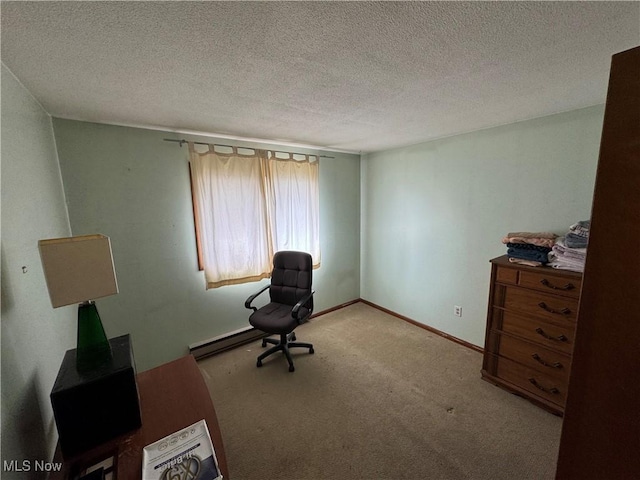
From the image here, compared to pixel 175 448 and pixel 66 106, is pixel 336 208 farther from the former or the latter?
pixel 175 448

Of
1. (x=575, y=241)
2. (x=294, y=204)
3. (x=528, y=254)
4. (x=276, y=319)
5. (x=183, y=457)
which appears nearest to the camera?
(x=183, y=457)

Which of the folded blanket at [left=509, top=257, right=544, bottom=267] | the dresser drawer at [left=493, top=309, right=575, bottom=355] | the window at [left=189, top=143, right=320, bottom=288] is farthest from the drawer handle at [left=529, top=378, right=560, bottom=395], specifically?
the window at [left=189, top=143, right=320, bottom=288]

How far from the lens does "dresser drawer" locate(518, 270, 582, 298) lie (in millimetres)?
1684

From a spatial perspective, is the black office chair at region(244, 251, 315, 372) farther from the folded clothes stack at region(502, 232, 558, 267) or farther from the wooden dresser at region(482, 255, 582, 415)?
the folded clothes stack at region(502, 232, 558, 267)

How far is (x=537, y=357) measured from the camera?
6.19 ft

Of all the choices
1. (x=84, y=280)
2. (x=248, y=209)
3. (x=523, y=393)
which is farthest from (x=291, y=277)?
(x=523, y=393)

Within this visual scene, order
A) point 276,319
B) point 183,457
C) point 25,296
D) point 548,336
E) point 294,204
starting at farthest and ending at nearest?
point 294,204, point 276,319, point 548,336, point 25,296, point 183,457

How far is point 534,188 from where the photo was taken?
85.0 inches

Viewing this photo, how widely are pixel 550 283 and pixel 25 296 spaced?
2.99 m

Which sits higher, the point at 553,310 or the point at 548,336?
the point at 553,310

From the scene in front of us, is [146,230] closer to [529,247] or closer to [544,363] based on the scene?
[529,247]

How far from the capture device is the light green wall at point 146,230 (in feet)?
6.44

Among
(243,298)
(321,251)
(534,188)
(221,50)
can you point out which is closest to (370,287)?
(321,251)

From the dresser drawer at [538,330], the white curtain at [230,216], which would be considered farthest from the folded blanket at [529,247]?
the white curtain at [230,216]
